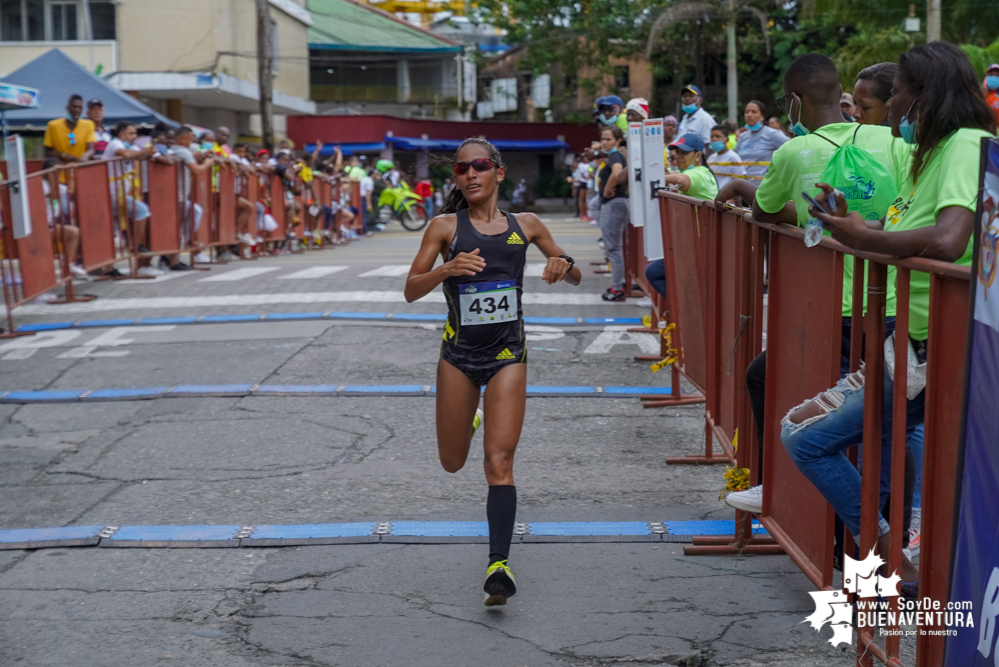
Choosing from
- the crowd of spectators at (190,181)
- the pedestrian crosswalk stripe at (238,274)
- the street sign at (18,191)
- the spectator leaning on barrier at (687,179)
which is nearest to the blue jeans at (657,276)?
the spectator leaning on barrier at (687,179)

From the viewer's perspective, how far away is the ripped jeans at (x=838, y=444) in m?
3.57

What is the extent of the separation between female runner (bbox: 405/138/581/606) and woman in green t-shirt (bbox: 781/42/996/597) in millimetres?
1273

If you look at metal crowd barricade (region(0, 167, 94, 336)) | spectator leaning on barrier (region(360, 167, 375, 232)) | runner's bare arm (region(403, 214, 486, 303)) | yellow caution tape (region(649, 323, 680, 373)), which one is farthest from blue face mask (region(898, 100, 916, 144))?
spectator leaning on barrier (region(360, 167, 375, 232))

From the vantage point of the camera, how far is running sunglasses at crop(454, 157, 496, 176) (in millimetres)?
4781

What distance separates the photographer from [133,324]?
36.2ft

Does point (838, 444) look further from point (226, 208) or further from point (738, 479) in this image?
point (226, 208)

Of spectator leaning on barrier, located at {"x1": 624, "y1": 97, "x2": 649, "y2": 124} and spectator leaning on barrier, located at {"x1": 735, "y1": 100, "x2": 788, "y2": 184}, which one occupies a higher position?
spectator leaning on barrier, located at {"x1": 624, "y1": 97, "x2": 649, "y2": 124}

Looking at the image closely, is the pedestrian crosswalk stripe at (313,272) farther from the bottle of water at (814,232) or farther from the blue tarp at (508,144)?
the blue tarp at (508,144)

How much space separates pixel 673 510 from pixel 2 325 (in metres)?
8.02

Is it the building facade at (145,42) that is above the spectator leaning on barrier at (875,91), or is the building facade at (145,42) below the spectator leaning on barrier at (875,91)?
above

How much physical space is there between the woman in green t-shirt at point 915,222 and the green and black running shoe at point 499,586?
118 cm

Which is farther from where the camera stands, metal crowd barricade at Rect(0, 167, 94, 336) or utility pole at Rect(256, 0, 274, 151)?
utility pole at Rect(256, 0, 274, 151)

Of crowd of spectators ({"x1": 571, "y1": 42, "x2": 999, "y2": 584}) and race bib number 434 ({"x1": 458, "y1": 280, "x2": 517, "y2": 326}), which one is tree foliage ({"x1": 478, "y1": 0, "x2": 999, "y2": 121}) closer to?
crowd of spectators ({"x1": 571, "y1": 42, "x2": 999, "y2": 584})

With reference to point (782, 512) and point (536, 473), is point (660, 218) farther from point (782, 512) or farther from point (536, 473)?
point (782, 512)
